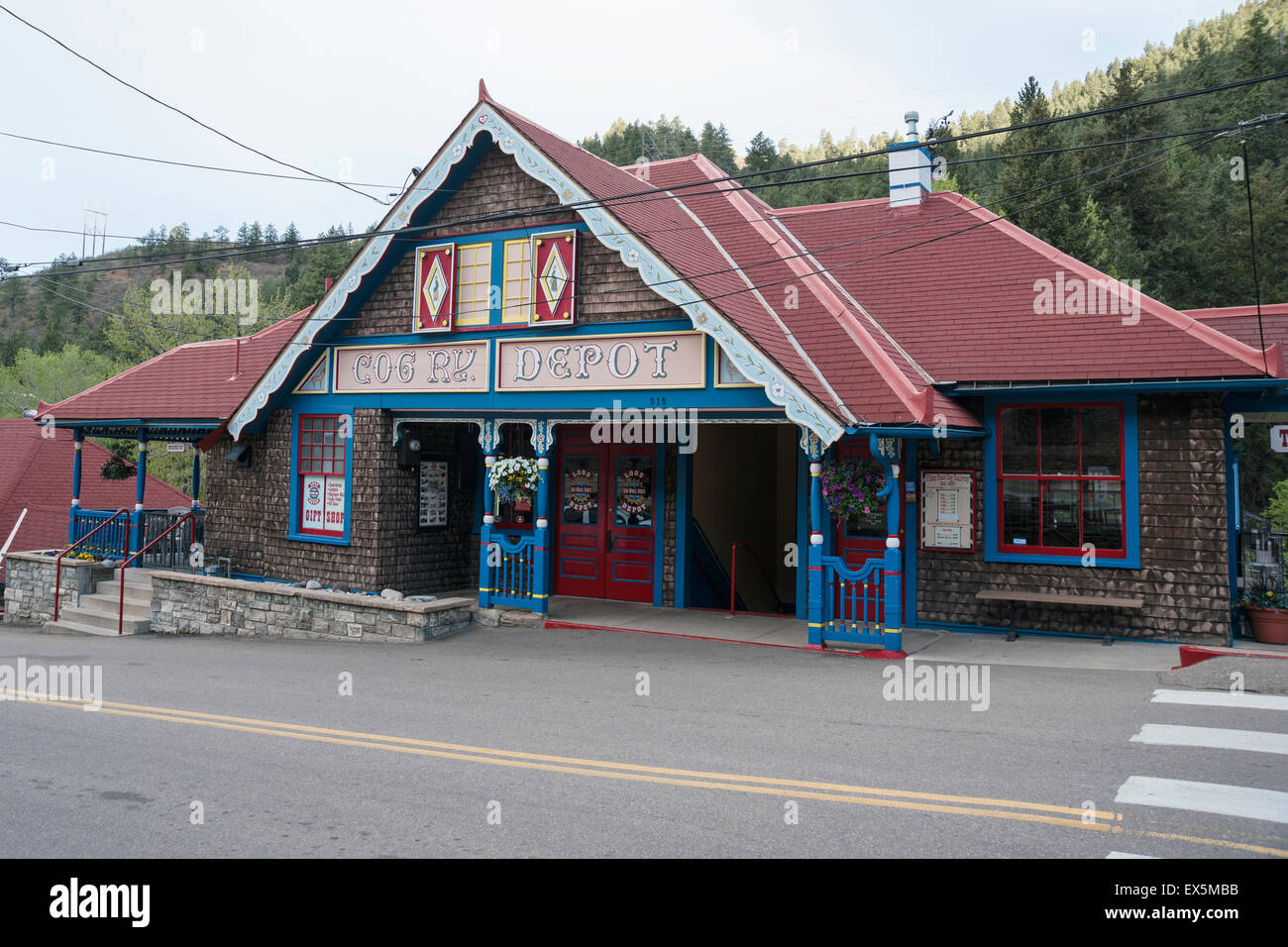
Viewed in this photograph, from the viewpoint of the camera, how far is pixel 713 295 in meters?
12.3

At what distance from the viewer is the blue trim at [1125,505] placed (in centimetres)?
1184

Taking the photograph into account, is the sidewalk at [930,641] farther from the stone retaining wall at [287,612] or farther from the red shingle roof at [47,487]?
the red shingle roof at [47,487]

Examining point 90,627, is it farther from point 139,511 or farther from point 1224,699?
point 1224,699

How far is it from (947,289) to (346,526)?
10468mm

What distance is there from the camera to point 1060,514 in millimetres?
12352

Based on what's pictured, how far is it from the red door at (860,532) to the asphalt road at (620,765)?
255cm

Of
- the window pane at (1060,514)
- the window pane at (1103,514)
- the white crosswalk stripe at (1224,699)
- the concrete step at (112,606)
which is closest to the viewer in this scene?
the white crosswalk stripe at (1224,699)

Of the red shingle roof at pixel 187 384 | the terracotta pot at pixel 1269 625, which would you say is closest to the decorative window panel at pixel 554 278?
the red shingle roof at pixel 187 384

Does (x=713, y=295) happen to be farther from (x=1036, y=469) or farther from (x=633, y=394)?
(x=1036, y=469)

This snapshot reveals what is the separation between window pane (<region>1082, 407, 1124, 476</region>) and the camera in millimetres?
12047

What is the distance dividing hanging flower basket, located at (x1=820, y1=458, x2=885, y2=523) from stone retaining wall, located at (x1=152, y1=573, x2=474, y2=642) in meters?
5.88

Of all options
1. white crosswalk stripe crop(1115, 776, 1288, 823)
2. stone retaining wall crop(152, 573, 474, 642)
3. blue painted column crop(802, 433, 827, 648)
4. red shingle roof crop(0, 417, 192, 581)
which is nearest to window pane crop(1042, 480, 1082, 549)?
blue painted column crop(802, 433, 827, 648)

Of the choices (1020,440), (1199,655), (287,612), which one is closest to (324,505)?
(287,612)

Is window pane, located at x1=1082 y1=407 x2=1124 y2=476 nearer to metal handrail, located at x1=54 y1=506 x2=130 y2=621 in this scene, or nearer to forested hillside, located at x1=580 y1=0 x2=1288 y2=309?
metal handrail, located at x1=54 y1=506 x2=130 y2=621
